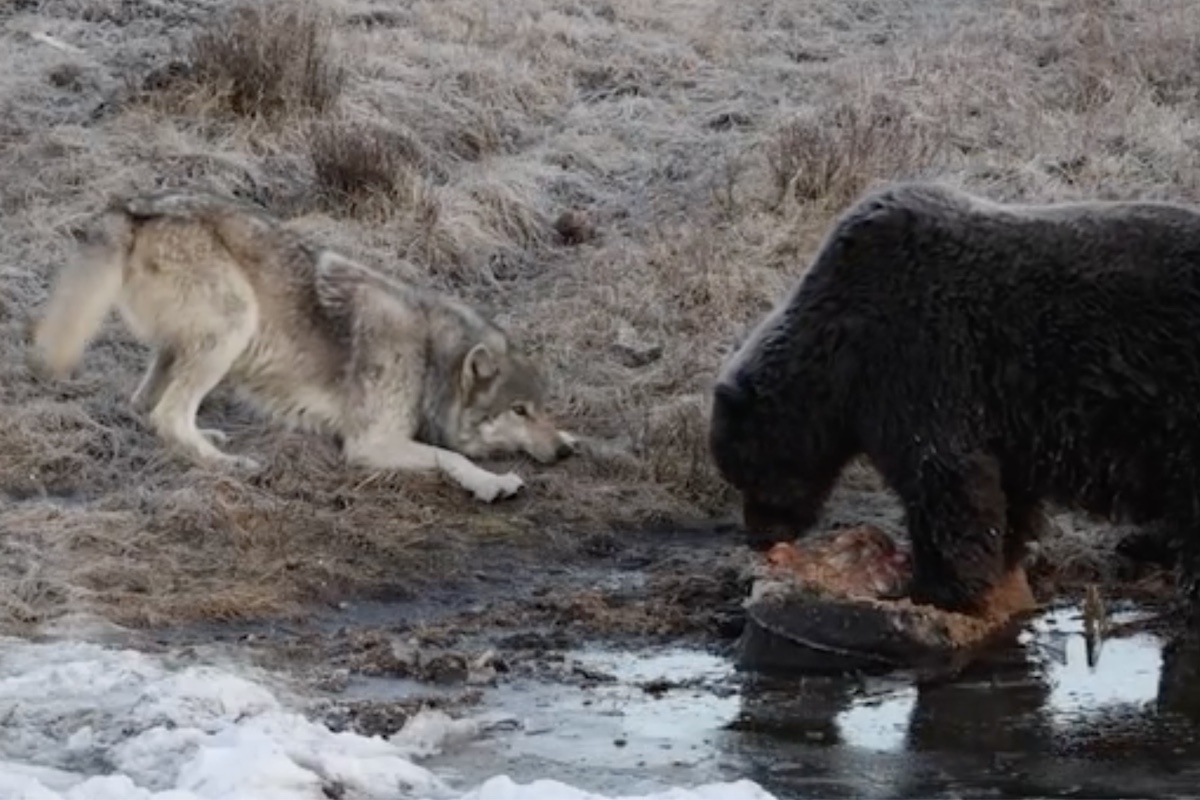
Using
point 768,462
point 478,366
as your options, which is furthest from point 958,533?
point 478,366

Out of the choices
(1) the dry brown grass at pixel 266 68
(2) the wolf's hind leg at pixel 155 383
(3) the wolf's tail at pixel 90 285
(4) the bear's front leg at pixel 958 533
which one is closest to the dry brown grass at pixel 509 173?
(1) the dry brown grass at pixel 266 68

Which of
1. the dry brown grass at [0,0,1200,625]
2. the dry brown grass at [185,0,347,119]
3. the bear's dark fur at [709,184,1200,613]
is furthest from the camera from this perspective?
the dry brown grass at [185,0,347,119]

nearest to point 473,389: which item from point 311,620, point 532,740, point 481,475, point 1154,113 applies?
point 481,475

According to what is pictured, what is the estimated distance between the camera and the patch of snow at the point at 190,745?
635 centimetres

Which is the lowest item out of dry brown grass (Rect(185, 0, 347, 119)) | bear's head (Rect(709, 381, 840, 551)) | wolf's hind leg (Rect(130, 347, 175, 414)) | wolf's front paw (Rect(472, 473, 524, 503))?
wolf's front paw (Rect(472, 473, 524, 503))

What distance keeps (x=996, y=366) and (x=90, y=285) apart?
433cm

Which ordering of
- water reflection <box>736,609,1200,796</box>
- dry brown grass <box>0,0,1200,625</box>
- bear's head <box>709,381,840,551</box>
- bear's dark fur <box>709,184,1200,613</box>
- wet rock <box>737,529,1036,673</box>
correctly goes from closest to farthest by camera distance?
water reflection <box>736,609,1200,796</box>
bear's dark fur <box>709,184,1200,613</box>
wet rock <box>737,529,1036,673</box>
bear's head <box>709,381,840,551</box>
dry brown grass <box>0,0,1200,625</box>

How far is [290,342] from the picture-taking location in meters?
10.7

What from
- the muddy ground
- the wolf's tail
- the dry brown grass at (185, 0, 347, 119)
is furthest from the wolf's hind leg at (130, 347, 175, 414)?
the dry brown grass at (185, 0, 347, 119)

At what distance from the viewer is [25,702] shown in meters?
7.25

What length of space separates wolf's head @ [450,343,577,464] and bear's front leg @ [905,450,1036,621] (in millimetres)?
2930

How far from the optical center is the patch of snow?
635 centimetres

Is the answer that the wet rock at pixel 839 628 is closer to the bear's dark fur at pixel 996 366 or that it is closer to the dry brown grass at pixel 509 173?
the bear's dark fur at pixel 996 366

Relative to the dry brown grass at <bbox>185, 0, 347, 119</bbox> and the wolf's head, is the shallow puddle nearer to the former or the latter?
the wolf's head
